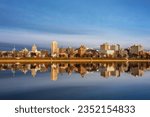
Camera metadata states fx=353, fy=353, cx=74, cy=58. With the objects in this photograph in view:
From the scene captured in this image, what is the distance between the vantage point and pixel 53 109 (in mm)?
4438

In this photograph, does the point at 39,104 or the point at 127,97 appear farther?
the point at 127,97

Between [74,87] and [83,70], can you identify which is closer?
[74,87]

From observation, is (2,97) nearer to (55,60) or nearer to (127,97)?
(127,97)

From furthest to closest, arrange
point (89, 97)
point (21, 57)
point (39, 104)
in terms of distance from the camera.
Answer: point (21, 57)
point (89, 97)
point (39, 104)

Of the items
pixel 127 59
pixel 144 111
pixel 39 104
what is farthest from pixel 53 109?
pixel 127 59

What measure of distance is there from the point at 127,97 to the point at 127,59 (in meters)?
40.5

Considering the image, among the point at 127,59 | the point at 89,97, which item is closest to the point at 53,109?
the point at 89,97

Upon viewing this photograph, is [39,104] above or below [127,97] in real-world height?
above

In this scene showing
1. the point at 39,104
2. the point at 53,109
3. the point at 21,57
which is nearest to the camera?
the point at 53,109

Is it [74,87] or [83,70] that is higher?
[74,87]

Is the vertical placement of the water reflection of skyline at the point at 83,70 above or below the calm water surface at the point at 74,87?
below

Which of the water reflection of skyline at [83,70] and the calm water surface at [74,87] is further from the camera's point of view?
A: the water reflection of skyline at [83,70]

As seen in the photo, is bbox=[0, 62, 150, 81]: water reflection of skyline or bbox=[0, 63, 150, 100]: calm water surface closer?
bbox=[0, 63, 150, 100]: calm water surface

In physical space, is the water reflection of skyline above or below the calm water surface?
below
